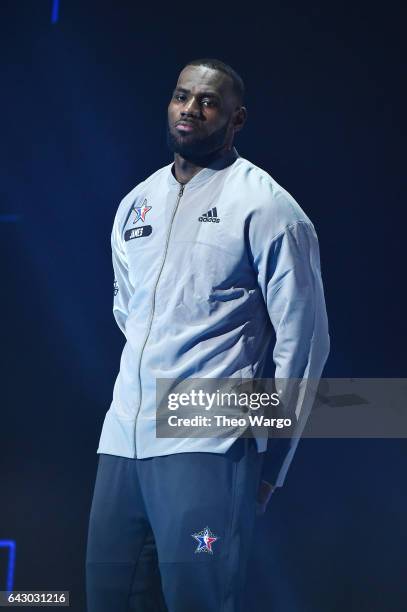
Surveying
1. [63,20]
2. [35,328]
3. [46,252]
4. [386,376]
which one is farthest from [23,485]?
[63,20]

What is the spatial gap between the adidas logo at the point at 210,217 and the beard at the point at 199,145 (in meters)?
0.15

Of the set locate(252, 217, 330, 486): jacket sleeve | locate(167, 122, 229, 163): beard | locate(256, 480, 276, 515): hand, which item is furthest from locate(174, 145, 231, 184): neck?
locate(256, 480, 276, 515): hand

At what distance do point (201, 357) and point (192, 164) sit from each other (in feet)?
1.52

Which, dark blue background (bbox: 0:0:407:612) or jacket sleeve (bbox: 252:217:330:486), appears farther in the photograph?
dark blue background (bbox: 0:0:407:612)

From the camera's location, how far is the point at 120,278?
2.11 m

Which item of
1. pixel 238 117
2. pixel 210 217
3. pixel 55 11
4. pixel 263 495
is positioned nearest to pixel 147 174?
pixel 55 11

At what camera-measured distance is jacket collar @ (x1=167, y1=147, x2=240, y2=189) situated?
1.92 metres

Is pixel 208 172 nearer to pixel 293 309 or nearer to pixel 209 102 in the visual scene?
pixel 209 102

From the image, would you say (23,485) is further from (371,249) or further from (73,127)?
(371,249)

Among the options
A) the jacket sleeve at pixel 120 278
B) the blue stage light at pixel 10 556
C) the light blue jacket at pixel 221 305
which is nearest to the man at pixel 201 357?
the light blue jacket at pixel 221 305

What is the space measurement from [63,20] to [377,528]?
1823 millimetres

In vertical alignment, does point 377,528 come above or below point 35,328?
below

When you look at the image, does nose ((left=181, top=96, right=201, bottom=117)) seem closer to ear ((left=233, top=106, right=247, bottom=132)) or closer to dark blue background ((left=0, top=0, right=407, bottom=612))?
ear ((left=233, top=106, right=247, bottom=132))

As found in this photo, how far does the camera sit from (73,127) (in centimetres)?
266
